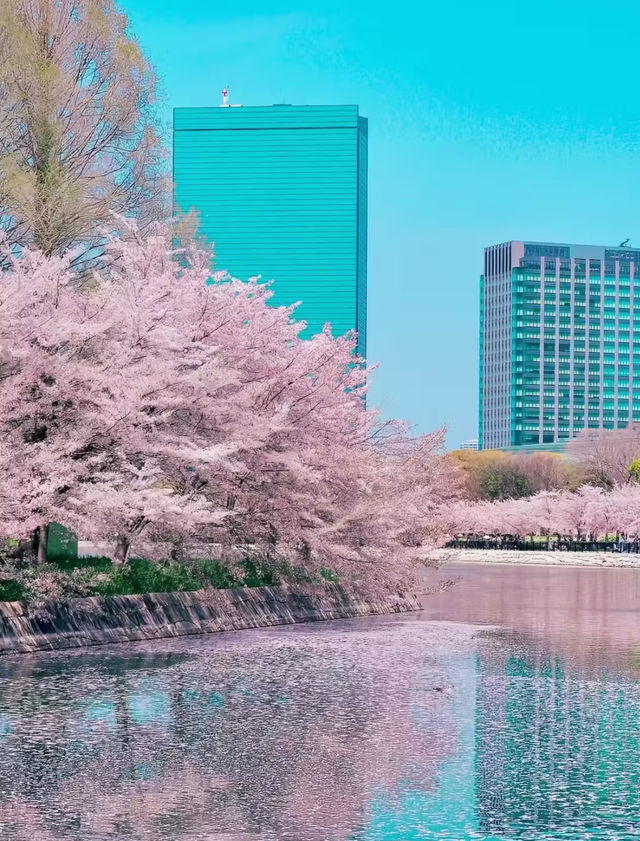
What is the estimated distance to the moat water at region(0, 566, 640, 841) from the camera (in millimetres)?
9555

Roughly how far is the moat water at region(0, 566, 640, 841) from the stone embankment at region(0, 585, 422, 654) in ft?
2.73

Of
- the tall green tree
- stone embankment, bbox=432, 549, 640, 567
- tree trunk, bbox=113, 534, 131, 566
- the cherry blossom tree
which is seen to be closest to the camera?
the cherry blossom tree

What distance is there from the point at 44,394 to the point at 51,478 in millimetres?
2225

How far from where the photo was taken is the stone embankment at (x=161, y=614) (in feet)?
70.9

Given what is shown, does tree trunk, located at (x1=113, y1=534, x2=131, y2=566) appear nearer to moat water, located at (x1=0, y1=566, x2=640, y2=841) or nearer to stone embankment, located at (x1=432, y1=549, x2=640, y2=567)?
moat water, located at (x1=0, y1=566, x2=640, y2=841)

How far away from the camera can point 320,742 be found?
12945 millimetres

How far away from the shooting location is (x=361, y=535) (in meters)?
32.8

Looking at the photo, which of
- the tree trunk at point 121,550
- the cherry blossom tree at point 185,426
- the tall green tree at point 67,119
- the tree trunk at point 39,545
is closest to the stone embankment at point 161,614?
the cherry blossom tree at point 185,426

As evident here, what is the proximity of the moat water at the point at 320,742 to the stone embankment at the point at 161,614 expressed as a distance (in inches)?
32.8

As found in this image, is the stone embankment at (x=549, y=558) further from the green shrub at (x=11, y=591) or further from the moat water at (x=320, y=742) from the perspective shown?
the moat water at (x=320, y=742)

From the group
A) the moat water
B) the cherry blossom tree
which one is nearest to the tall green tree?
the cherry blossom tree

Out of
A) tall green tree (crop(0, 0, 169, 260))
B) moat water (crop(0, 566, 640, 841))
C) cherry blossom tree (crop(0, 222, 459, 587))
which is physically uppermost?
tall green tree (crop(0, 0, 169, 260))

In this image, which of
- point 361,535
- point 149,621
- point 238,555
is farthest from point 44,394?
point 361,535

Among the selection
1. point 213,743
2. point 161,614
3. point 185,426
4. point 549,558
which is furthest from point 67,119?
point 549,558
